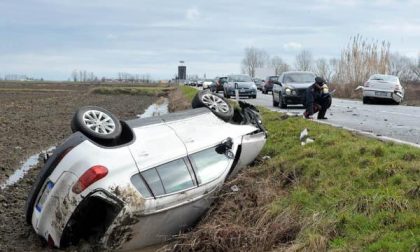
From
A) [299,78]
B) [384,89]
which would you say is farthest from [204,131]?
[384,89]

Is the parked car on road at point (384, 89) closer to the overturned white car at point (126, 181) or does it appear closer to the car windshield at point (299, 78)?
the car windshield at point (299, 78)

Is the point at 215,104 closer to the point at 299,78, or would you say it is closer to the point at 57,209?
the point at 57,209

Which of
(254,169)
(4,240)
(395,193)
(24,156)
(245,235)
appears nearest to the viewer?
(395,193)

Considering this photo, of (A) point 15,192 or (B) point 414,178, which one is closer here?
(B) point 414,178

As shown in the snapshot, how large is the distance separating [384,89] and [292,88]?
505 cm

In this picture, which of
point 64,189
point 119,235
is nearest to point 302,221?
point 119,235

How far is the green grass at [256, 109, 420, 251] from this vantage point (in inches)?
193

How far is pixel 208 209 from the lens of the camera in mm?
7086

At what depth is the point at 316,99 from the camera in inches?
542

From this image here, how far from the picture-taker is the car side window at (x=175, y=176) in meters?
6.36

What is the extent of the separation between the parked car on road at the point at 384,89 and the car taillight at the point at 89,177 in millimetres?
18927

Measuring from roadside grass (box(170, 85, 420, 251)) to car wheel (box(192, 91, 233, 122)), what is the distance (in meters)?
0.89

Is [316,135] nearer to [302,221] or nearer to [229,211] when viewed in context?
[229,211]

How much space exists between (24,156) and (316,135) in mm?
7375
